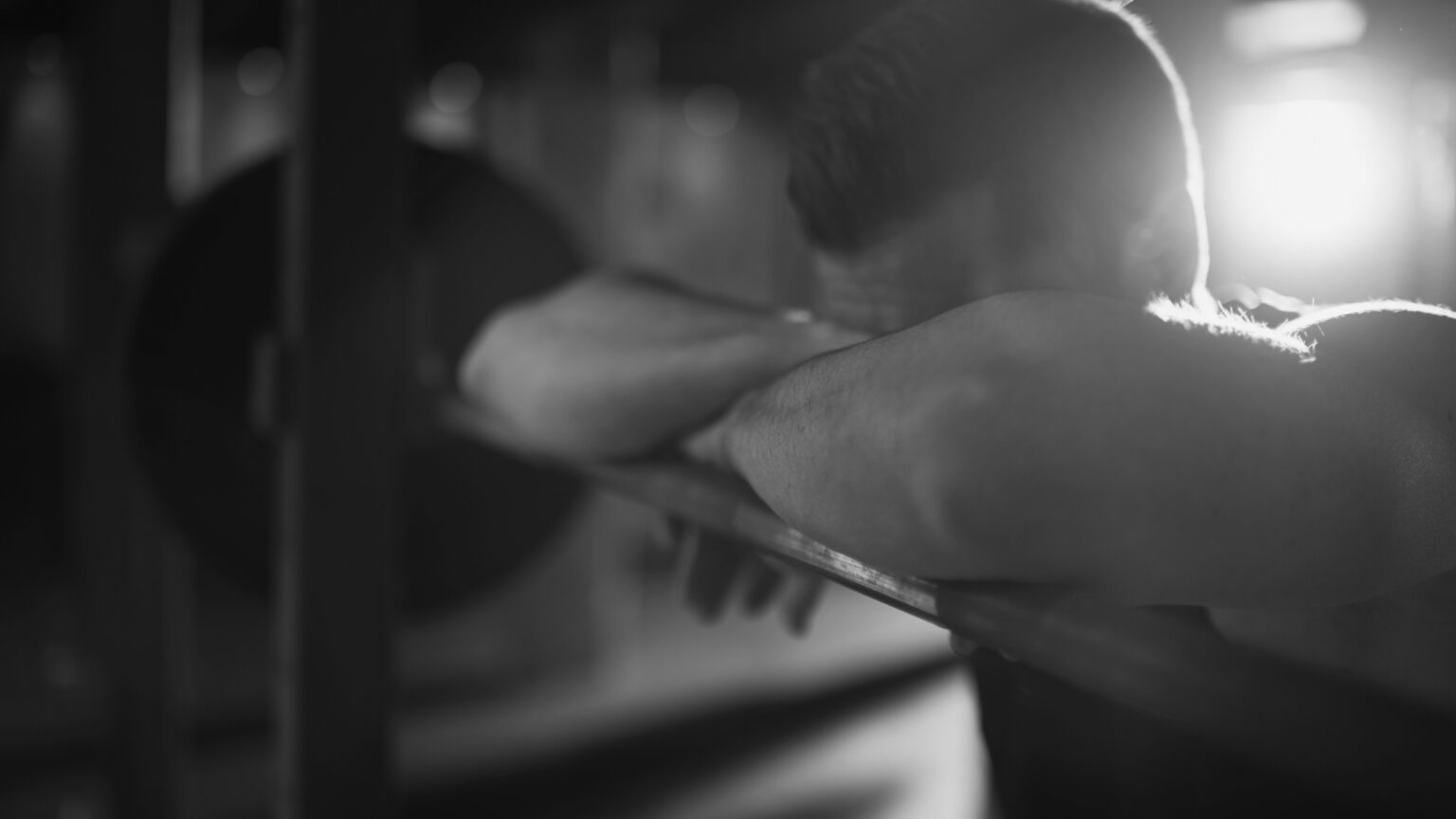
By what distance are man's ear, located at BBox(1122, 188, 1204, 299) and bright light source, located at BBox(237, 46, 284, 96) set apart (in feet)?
12.2

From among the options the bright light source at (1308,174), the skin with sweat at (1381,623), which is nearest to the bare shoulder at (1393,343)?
the skin with sweat at (1381,623)

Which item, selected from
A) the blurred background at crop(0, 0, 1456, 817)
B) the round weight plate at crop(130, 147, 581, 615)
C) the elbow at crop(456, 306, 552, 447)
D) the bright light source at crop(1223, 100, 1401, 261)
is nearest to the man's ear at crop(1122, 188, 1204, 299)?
the elbow at crop(456, 306, 552, 447)

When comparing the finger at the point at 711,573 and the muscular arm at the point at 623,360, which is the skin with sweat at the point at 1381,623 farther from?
the finger at the point at 711,573

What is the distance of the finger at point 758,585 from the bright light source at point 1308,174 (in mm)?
887

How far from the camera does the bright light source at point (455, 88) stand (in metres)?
3.69

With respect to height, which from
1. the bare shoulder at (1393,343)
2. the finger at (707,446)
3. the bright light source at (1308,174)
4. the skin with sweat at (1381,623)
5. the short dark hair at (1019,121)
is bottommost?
the bright light source at (1308,174)

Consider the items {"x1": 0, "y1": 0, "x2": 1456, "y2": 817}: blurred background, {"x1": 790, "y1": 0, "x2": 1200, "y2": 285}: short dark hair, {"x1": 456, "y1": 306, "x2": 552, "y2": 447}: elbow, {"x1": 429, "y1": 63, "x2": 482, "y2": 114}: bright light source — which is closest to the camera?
{"x1": 790, "y1": 0, "x2": 1200, "y2": 285}: short dark hair

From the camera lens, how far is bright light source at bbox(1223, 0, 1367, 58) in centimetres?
129

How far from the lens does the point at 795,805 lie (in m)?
2.65

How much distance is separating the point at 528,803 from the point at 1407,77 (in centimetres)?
225

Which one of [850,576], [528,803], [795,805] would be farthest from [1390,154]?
[528,803]

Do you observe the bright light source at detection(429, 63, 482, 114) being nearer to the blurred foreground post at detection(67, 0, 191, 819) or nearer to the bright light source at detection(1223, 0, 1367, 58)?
the blurred foreground post at detection(67, 0, 191, 819)

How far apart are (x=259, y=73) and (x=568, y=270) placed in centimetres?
315

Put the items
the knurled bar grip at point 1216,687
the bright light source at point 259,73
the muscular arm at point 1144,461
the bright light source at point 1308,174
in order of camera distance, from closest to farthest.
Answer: the knurled bar grip at point 1216,687 → the muscular arm at point 1144,461 → the bright light source at point 1308,174 → the bright light source at point 259,73
